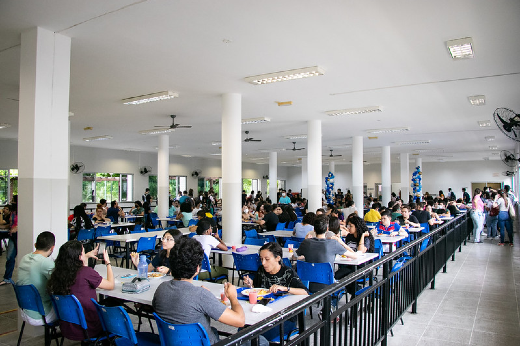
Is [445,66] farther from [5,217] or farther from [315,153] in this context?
[5,217]

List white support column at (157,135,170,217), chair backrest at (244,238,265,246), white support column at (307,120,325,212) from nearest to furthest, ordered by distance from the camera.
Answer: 1. chair backrest at (244,238,265,246)
2. white support column at (307,120,325,212)
3. white support column at (157,135,170,217)

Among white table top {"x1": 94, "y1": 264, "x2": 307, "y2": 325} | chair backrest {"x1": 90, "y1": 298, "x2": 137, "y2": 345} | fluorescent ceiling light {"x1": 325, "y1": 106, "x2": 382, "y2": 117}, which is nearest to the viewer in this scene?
chair backrest {"x1": 90, "y1": 298, "x2": 137, "y2": 345}

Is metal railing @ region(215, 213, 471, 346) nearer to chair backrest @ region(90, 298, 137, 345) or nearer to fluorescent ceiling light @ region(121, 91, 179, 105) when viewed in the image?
chair backrest @ region(90, 298, 137, 345)

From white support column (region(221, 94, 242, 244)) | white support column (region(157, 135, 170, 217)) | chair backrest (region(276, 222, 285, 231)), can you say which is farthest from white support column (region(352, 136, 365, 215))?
white support column (region(221, 94, 242, 244))

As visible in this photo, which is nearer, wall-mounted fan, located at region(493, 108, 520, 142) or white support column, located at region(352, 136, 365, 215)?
wall-mounted fan, located at region(493, 108, 520, 142)

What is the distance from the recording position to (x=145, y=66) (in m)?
6.00

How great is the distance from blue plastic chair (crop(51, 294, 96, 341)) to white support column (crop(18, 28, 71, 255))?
1436mm

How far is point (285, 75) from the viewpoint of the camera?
20.5 ft

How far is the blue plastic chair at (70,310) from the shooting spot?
3.01 meters

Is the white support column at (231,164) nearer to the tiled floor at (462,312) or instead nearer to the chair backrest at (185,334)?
the tiled floor at (462,312)

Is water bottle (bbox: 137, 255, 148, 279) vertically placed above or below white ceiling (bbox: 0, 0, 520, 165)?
below

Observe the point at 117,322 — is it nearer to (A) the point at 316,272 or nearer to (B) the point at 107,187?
(A) the point at 316,272

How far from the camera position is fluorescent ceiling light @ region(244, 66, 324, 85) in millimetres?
6043

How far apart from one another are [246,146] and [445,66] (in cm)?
1208
